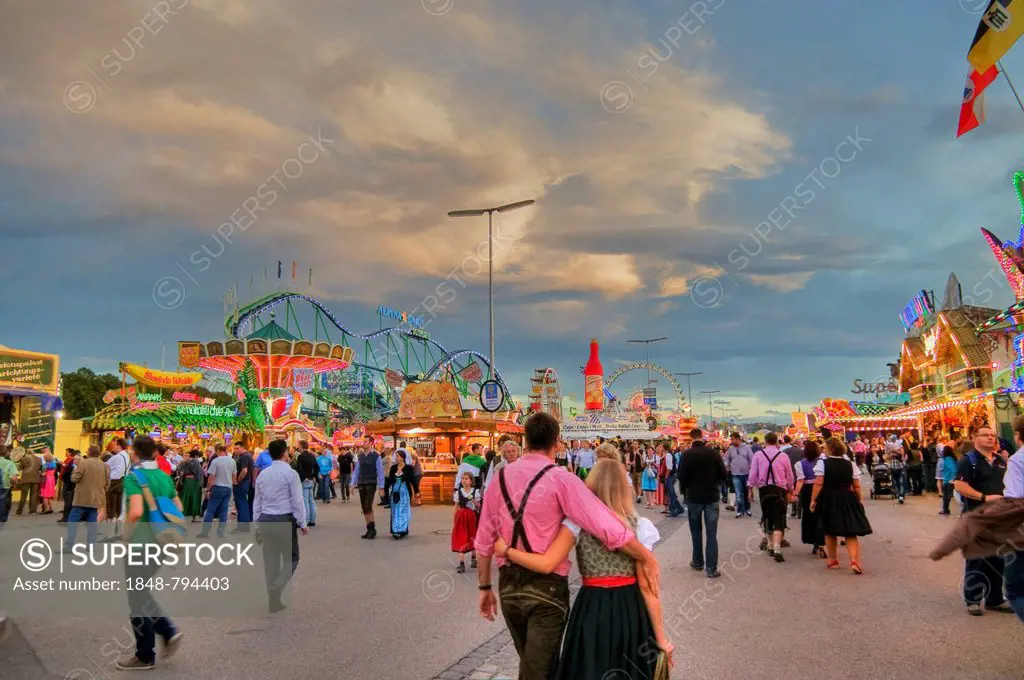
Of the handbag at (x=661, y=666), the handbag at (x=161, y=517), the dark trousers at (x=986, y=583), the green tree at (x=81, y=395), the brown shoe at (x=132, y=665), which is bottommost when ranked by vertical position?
the brown shoe at (x=132, y=665)

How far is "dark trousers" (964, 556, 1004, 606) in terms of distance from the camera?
7039 millimetres

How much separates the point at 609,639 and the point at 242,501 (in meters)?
13.2

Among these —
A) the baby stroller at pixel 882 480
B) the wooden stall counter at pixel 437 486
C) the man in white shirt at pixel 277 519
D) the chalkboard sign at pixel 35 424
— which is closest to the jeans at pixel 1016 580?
the man in white shirt at pixel 277 519

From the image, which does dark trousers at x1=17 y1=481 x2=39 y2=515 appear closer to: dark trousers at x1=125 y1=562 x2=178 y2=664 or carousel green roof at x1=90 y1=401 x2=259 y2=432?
dark trousers at x1=125 y1=562 x2=178 y2=664

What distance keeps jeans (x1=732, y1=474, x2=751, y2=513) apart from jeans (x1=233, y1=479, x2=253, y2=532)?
1024 centimetres

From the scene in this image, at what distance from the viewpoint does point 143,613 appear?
218 inches

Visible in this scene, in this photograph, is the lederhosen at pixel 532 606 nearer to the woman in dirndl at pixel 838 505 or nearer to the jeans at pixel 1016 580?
the jeans at pixel 1016 580

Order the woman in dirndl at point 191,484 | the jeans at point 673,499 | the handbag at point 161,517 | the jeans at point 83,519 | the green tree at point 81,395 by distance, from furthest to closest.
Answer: the green tree at point 81,395
the jeans at point 673,499
the woman in dirndl at point 191,484
the jeans at point 83,519
the handbag at point 161,517

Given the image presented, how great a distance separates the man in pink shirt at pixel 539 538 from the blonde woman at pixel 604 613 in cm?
5

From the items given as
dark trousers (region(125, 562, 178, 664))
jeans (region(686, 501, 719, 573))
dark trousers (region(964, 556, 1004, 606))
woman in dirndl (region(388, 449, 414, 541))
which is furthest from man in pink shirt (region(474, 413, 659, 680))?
woman in dirndl (region(388, 449, 414, 541))

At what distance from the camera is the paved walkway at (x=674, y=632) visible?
213 inches

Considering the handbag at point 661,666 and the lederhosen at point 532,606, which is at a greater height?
the lederhosen at point 532,606

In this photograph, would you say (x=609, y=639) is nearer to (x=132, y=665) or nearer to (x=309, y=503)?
(x=132, y=665)

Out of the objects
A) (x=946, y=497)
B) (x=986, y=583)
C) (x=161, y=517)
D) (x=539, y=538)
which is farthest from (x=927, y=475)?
(x=539, y=538)
